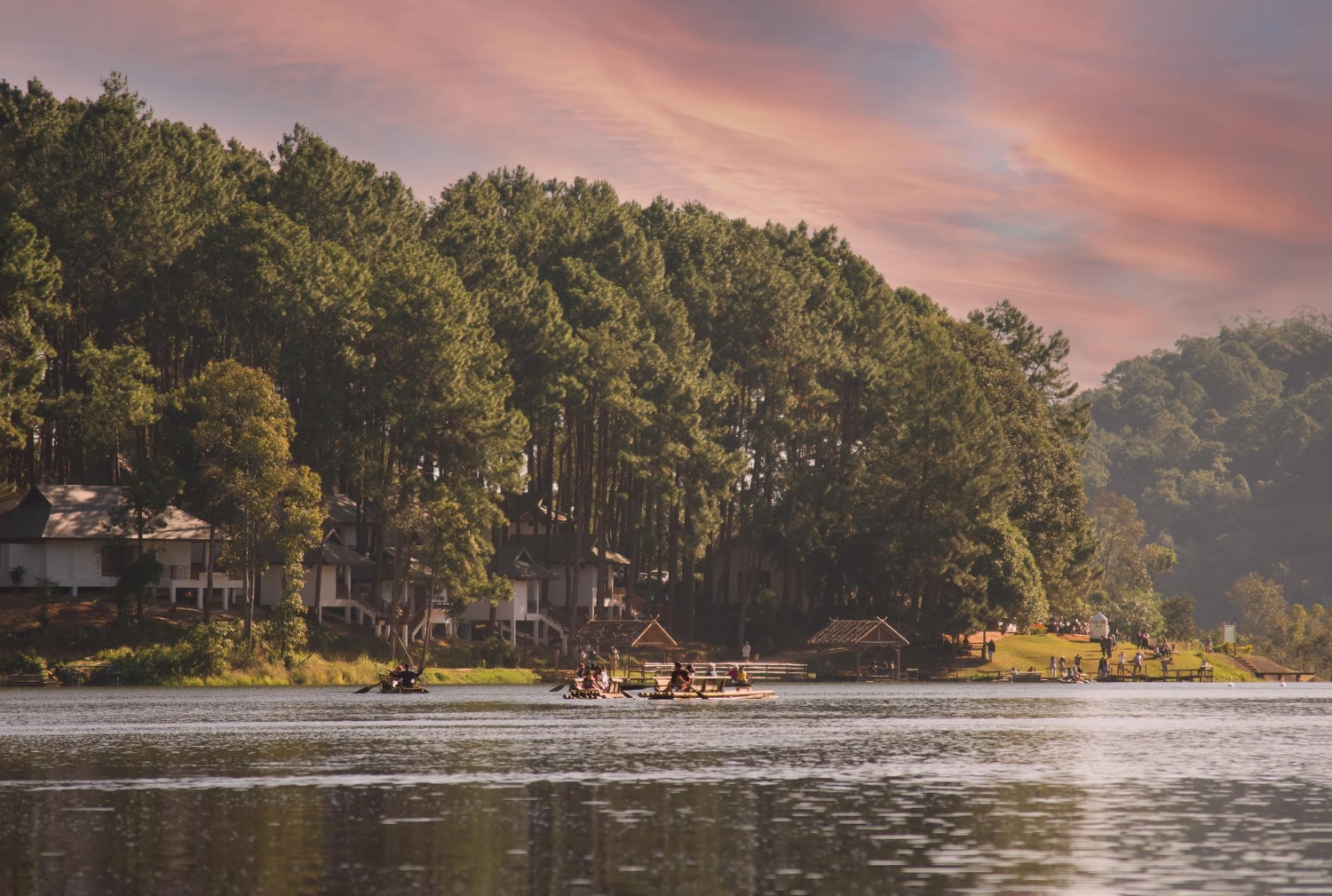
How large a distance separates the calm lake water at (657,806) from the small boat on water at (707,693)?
21041 millimetres

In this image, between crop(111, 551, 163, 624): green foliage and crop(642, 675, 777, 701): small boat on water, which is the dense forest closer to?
crop(111, 551, 163, 624): green foliage

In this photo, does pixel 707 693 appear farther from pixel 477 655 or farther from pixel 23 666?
pixel 23 666

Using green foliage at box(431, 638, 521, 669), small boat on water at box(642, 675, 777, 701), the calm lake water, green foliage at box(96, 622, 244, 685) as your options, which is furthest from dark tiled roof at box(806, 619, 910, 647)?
the calm lake water

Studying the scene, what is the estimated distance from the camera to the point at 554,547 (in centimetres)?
13988

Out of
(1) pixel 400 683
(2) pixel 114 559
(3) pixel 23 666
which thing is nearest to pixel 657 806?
(1) pixel 400 683

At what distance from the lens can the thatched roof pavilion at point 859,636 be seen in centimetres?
12812

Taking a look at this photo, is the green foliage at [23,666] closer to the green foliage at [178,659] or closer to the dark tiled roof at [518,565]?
the green foliage at [178,659]

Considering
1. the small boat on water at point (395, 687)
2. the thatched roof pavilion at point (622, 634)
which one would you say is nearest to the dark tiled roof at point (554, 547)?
the thatched roof pavilion at point (622, 634)

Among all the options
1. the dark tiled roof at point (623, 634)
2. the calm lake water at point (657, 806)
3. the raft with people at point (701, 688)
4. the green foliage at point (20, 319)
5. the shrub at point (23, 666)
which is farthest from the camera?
the dark tiled roof at point (623, 634)

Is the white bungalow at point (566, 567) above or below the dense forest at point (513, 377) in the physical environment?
below

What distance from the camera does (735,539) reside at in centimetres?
15112

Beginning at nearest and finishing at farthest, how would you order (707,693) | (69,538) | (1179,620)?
1. (707,693)
2. (69,538)
3. (1179,620)

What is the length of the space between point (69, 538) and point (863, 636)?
5440 cm

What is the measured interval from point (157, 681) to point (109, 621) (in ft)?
20.0
